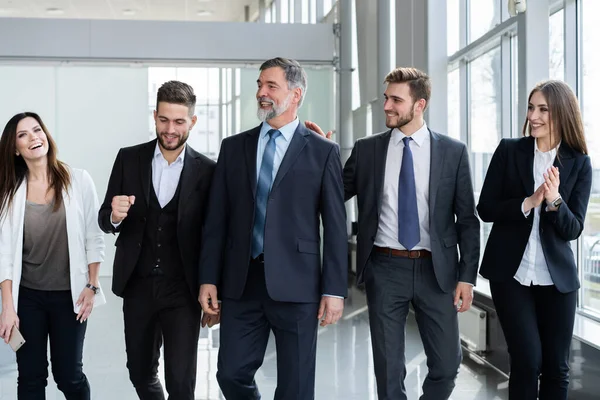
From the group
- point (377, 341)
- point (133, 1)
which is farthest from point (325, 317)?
point (133, 1)

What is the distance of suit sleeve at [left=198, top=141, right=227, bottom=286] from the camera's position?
311 centimetres

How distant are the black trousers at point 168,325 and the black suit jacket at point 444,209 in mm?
765

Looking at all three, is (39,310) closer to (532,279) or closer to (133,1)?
(532,279)

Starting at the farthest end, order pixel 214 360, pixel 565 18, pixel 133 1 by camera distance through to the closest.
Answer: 1. pixel 133 1
2. pixel 214 360
3. pixel 565 18

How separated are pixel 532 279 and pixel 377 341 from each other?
71 cm

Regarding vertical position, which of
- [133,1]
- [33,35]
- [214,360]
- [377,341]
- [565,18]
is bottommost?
[214,360]

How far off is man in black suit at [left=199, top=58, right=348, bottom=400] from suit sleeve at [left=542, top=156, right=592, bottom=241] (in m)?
0.90

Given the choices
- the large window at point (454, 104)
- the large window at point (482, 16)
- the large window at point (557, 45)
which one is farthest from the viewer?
the large window at point (454, 104)

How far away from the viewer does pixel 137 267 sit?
10.6 ft

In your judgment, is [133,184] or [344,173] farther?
[344,173]

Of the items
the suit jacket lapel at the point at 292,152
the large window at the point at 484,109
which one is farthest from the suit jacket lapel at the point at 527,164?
the large window at the point at 484,109

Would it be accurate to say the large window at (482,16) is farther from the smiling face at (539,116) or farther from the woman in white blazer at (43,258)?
the woman in white blazer at (43,258)

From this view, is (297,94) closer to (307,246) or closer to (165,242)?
(307,246)

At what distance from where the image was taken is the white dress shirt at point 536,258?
326cm
